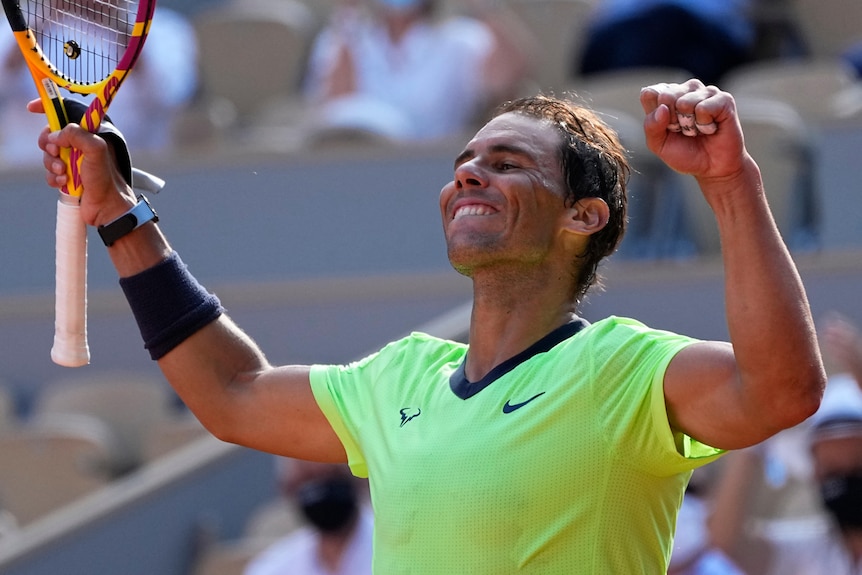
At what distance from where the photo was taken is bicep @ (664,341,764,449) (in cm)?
202

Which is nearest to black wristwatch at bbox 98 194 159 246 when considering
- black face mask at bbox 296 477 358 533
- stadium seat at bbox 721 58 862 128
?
black face mask at bbox 296 477 358 533

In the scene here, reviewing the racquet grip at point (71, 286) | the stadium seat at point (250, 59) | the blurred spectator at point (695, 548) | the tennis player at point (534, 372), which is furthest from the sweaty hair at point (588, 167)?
the stadium seat at point (250, 59)

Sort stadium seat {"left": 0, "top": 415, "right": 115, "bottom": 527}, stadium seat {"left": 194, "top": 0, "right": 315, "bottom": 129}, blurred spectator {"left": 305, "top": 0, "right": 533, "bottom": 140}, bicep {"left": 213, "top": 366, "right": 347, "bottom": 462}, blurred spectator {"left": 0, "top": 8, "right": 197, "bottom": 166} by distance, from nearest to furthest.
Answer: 1. bicep {"left": 213, "top": 366, "right": 347, "bottom": 462}
2. stadium seat {"left": 0, "top": 415, "right": 115, "bottom": 527}
3. blurred spectator {"left": 305, "top": 0, "right": 533, "bottom": 140}
4. blurred spectator {"left": 0, "top": 8, "right": 197, "bottom": 166}
5. stadium seat {"left": 194, "top": 0, "right": 315, "bottom": 129}

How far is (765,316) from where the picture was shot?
6.44ft

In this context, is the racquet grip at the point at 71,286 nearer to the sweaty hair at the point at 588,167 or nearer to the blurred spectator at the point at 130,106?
the sweaty hair at the point at 588,167

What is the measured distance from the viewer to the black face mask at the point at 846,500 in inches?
157

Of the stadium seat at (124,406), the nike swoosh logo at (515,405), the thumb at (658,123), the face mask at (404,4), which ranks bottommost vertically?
the stadium seat at (124,406)

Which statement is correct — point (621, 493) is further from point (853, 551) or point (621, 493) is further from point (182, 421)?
point (182, 421)

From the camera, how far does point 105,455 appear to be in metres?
5.61

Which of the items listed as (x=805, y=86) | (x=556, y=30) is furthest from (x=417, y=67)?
(x=805, y=86)

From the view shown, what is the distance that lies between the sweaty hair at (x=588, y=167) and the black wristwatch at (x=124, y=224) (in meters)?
0.66

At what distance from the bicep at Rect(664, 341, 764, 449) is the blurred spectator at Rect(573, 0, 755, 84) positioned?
15.6 feet

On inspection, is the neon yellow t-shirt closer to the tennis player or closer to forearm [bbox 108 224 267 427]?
the tennis player

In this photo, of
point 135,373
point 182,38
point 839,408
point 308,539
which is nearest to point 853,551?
point 839,408
